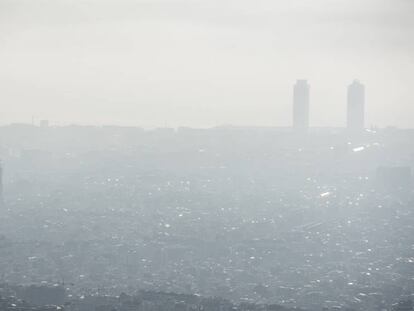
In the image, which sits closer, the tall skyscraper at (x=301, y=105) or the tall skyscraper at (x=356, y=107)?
the tall skyscraper at (x=356, y=107)

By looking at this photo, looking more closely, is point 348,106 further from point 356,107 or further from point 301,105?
point 301,105

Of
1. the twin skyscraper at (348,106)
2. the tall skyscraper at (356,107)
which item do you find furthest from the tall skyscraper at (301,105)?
the tall skyscraper at (356,107)

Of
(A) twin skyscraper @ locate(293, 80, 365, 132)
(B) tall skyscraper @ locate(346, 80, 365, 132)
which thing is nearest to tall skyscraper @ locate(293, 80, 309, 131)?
(A) twin skyscraper @ locate(293, 80, 365, 132)

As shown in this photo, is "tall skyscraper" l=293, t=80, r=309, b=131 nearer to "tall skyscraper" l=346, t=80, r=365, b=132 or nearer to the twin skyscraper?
the twin skyscraper

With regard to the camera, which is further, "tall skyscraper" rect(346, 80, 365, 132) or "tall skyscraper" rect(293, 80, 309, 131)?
"tall skyscraper" rect(293, 80, 309, 131)

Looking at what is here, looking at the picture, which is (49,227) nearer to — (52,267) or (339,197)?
(52,267)

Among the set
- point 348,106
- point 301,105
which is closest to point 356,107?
point 348,106

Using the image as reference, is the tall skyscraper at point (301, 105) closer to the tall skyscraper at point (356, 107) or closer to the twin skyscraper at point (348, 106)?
the twin skyscraper at point (348, 106)
